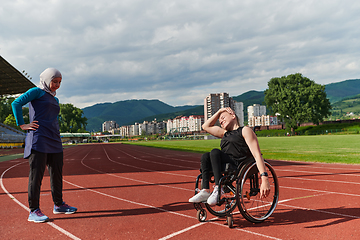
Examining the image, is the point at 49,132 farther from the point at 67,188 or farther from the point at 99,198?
the point at 67,188

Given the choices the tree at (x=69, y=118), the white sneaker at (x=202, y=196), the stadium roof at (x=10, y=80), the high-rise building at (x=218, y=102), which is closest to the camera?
the white sneaker at (x=202, y=196)

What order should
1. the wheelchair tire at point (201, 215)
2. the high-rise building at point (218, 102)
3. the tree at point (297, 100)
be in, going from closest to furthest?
the wheelchair tire at point (201, 215) < the tree at point (297, 100) < the high-rise building at point (218, 102)

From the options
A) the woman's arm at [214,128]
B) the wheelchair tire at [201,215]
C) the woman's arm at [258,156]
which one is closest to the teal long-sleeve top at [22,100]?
the woman's arm at [214,128]

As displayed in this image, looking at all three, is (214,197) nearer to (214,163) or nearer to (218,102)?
(214,163)

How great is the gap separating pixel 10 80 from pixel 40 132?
39.6 m

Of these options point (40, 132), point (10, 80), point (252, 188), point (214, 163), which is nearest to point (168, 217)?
point (214, 163)

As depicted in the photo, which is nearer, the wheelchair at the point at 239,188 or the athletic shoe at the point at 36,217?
the wheelchair at the point at 239,188

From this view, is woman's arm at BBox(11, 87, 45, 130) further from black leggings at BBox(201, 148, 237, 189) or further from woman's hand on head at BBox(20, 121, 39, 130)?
black leggings at BBox(201, 148, 237, 189)

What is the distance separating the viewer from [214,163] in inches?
132

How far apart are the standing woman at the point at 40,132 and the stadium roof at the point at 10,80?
29939 mm

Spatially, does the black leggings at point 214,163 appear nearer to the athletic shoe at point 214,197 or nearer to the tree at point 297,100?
the athletic shoe at point 214,197

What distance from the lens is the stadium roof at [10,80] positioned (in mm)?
31019

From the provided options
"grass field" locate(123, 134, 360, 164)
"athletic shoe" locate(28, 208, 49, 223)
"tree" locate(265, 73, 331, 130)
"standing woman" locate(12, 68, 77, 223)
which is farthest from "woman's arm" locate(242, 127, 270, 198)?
"tree" locate(265, 73, 331, 130)

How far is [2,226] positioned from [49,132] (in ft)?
4.72
